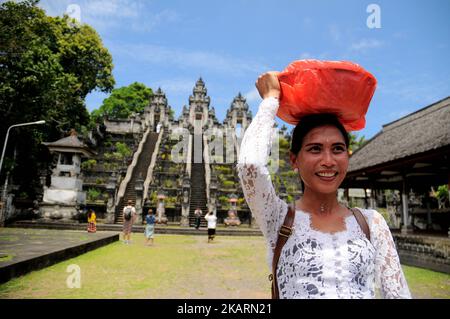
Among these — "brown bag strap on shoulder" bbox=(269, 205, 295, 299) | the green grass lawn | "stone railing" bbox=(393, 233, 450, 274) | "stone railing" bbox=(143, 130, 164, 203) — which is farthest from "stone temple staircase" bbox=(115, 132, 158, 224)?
"brown bag strap on shoulder" bbox=(269, 205, 295, 299)

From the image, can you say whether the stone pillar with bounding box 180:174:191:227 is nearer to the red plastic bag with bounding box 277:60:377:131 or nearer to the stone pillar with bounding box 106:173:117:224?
the stone pillar with bounding box 106:173:117:224

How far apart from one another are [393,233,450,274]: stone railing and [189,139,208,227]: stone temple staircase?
11.3 metres

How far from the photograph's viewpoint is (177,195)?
72.4 feet

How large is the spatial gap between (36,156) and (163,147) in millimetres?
10503

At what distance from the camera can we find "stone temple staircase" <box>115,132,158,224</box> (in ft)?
64.2

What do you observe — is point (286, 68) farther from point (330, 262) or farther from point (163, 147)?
point (163, 147)

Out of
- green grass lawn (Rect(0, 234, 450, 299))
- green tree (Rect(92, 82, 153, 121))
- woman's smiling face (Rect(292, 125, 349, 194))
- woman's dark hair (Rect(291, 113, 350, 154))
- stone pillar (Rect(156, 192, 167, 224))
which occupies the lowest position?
green grass lawn (Rect(0, 234, 450, 299))

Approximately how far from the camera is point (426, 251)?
9516mm

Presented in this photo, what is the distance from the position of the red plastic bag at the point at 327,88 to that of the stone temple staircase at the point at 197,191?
1824 centimetres

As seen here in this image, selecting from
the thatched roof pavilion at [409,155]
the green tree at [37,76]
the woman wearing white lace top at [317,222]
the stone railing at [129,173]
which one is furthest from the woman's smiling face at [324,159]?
the stone railing at [129,173]

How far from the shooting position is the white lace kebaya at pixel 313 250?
1.29 metres

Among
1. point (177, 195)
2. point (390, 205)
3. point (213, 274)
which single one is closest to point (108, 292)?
point (213, 274)

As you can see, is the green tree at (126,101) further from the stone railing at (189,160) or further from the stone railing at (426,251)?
the stone railing at (426,251)

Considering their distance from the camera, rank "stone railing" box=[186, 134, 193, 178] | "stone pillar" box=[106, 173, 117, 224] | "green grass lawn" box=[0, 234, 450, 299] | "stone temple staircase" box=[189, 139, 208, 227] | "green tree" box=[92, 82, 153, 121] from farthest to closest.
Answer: "green tree" box=[92, 82, 153, 121], "stone railing" box=[186, 134, 193, 178], "stone temple staircase" box=[189, 139, 208, 227], "stone pillar" box=[106, 173, 117, 224], "green grass lawn" box=[0, 234, 450, 299]
